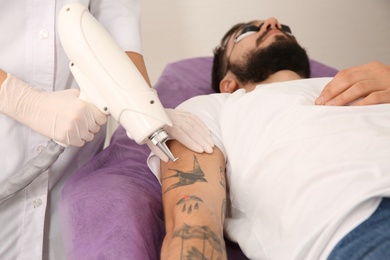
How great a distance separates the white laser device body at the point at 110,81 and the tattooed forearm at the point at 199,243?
0.16m

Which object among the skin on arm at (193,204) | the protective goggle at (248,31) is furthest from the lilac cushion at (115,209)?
the protective goggle at (248,31)

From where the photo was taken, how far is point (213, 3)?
2.55 m

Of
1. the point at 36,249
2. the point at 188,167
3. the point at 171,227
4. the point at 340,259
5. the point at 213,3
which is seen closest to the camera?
the point at 340,259

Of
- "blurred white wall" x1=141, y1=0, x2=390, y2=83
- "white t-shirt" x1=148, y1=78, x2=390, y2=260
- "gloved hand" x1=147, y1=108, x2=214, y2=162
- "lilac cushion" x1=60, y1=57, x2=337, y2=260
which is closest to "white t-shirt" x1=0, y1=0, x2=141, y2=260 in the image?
"lilac cushion" x1=60, y1=57, x2=337, y2=260

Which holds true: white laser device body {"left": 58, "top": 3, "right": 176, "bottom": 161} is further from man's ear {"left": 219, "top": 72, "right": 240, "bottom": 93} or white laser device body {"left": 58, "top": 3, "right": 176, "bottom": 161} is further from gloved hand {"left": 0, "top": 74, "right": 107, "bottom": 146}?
man's ear {"left": 219, "top": 72, "right": 240, "bottom": 93}

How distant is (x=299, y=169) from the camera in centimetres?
109

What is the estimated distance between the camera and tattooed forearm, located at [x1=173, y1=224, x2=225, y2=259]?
0.96 meters

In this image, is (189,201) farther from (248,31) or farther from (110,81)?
(248,31)

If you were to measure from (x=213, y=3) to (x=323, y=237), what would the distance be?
1801mm

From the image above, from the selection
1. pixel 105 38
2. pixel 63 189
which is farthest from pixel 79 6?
pixel 63 189

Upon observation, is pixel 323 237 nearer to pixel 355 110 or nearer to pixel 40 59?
pixel 355 110

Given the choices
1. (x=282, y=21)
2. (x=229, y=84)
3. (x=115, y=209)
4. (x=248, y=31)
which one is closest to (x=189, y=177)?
(x=115, y=209)

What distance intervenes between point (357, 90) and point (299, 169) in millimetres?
290

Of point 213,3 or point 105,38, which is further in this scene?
point 213,3
